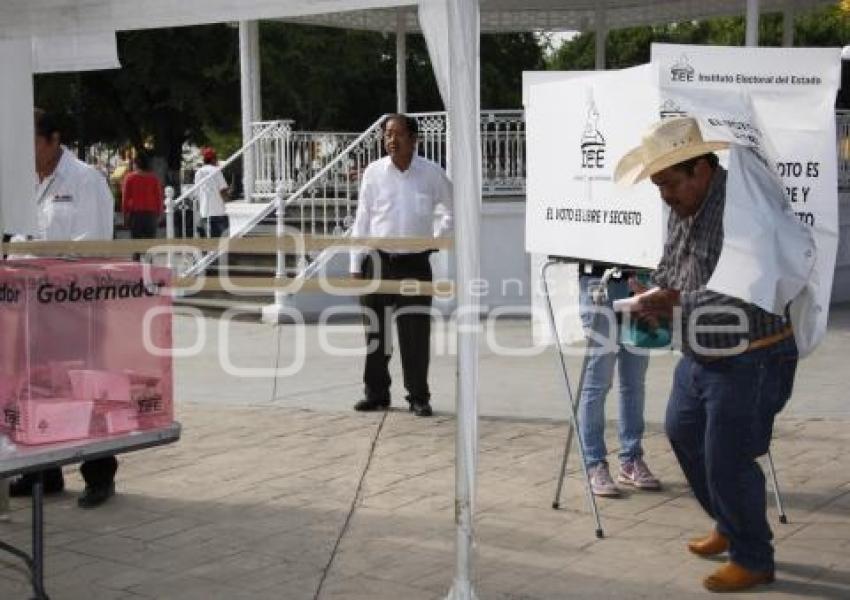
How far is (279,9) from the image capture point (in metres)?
4.51

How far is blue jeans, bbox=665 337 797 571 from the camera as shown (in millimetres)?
4449

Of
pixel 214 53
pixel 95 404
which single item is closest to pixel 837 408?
pixel 95 404

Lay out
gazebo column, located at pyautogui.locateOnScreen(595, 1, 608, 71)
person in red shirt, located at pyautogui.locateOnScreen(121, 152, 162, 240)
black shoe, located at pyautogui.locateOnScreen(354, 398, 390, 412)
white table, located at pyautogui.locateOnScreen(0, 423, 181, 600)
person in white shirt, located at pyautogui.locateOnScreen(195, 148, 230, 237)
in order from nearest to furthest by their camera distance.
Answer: white table, located at pyautogui.locateOnScreen(0, 423, 181, 600)
black shoe, located at pyautogui.locateOnScreen(354, 398, 390, 412)
person in white shirt, located at pyautogui.locateOnScreen(195, 148, 230, 237)
gazebo column, located at pyautogui.locateOnScreen(595, 1, 608, 71)
person in red shirt, located at pyautogui.locateOnScreen(121, 152, 162, 240)

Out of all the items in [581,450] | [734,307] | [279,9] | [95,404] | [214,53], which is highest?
[214,53]

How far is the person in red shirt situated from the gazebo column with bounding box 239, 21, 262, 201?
365 centimetres

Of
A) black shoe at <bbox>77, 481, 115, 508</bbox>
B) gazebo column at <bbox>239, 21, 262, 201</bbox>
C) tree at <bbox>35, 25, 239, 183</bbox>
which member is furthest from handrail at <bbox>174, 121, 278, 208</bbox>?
tree at <bbox>35, 25, 239, 183</bbox>

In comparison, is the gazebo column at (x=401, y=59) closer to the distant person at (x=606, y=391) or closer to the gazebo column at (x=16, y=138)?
the distant person at (x=606, y=391)

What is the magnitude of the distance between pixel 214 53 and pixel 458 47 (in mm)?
24796

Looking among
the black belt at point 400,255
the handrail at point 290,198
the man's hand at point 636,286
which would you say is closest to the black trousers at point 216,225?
the handrail at point 290,198

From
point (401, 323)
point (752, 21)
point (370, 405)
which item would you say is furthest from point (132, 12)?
point (752, 21)

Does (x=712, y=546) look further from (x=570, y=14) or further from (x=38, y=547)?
(x=570, y=14)

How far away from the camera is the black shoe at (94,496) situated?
5902 millimetres

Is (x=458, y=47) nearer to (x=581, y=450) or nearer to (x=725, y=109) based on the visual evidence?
(x=725, y=109)

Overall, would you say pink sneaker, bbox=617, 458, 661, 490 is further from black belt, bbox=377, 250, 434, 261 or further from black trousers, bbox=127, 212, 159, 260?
black trousers, bbox=127, 212, 159, 260
